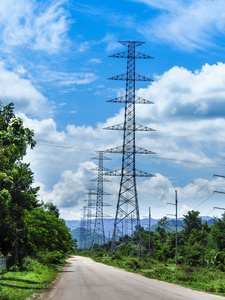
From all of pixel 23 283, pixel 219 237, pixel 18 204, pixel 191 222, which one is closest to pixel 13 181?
pixel 18 204

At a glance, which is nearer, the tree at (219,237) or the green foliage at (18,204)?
Result: the green foliage at (18,204)

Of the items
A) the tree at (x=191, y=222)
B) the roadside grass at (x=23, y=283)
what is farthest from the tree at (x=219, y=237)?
the tree at (x=191, y=222)

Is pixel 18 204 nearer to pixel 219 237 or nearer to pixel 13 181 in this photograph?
pixel 13 181

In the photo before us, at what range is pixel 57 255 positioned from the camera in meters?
48.2

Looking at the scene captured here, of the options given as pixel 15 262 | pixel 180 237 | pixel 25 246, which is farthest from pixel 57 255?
pixel 180 237

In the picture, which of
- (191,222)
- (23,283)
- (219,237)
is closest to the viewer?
(23,283)

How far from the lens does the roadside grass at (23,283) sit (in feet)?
58.0

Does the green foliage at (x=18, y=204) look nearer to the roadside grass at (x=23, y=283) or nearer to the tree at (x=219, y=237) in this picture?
the roadside grass at (x=23, y=283)

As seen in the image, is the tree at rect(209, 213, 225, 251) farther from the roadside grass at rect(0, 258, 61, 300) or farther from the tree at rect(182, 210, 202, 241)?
the tree at rect(182, 210, 202, 241)

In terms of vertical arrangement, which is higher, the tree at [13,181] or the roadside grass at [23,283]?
the tree at [13,181]

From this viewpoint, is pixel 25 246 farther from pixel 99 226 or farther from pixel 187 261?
pixel 99 226

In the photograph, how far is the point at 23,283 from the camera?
24.3 meters

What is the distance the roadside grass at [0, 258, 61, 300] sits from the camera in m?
17.7

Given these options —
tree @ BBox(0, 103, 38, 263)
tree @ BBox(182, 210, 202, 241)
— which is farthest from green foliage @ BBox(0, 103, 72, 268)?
tree @ BBox(182, 210, 202, 241)
